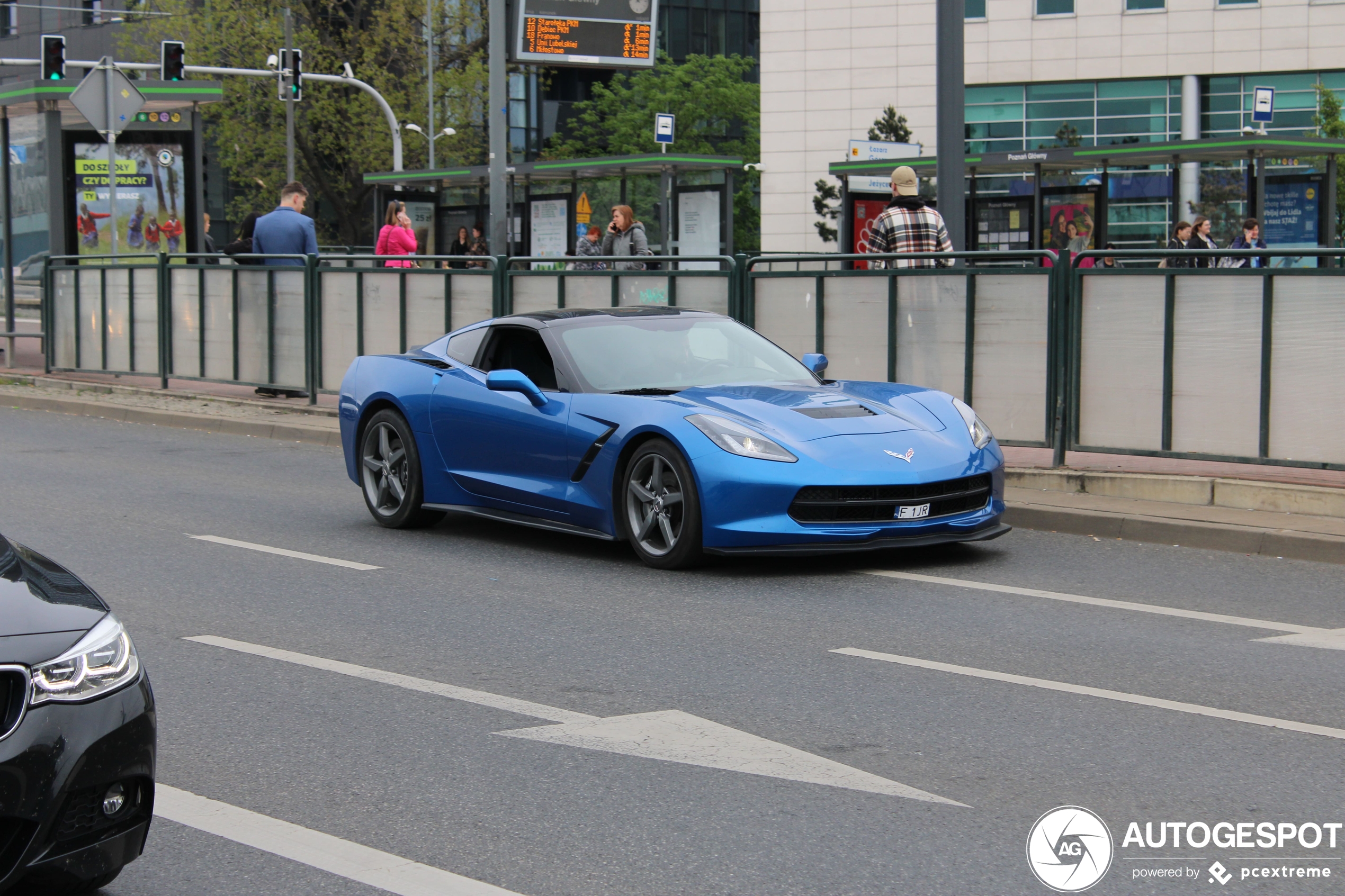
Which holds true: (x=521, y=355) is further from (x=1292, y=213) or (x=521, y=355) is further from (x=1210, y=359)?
(x=1292, y=213)

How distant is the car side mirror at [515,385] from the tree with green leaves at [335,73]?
132 feet

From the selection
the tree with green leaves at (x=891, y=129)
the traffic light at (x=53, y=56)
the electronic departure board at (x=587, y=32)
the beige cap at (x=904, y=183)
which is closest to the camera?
the beige cap at (x=904, y=183)

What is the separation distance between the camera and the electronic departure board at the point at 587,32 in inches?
678

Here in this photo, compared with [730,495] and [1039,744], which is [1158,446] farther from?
[1039,744]

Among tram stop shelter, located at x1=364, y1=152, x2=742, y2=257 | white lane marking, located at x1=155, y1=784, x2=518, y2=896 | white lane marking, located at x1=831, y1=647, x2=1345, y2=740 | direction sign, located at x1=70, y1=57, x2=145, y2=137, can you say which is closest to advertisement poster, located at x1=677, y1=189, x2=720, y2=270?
tram stop shelter, located at x1=364, y1=152, x2=742, y2=257

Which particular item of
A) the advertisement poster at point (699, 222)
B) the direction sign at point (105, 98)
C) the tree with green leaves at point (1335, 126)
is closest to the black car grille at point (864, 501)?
the direction sign at point (105, 98)

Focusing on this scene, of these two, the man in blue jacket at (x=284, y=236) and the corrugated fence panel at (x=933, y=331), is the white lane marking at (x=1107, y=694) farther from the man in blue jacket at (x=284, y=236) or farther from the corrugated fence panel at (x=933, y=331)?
the man in blue jacket at (x=284, y=236)

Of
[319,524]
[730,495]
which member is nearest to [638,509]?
[730,495]

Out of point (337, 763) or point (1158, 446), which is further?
point (1158, 446)

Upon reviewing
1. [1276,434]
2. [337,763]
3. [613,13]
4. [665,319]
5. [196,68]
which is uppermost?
[196,68]

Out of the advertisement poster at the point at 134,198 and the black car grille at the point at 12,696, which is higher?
the advertisement poster at the point at 134,198

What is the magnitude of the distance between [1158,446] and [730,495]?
12.0 ft

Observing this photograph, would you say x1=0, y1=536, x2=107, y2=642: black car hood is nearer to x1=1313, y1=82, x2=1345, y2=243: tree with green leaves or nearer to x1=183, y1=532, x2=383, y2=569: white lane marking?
x1=183, y1=532, x2=383, y2=569: white lane marking

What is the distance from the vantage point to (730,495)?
787cm
